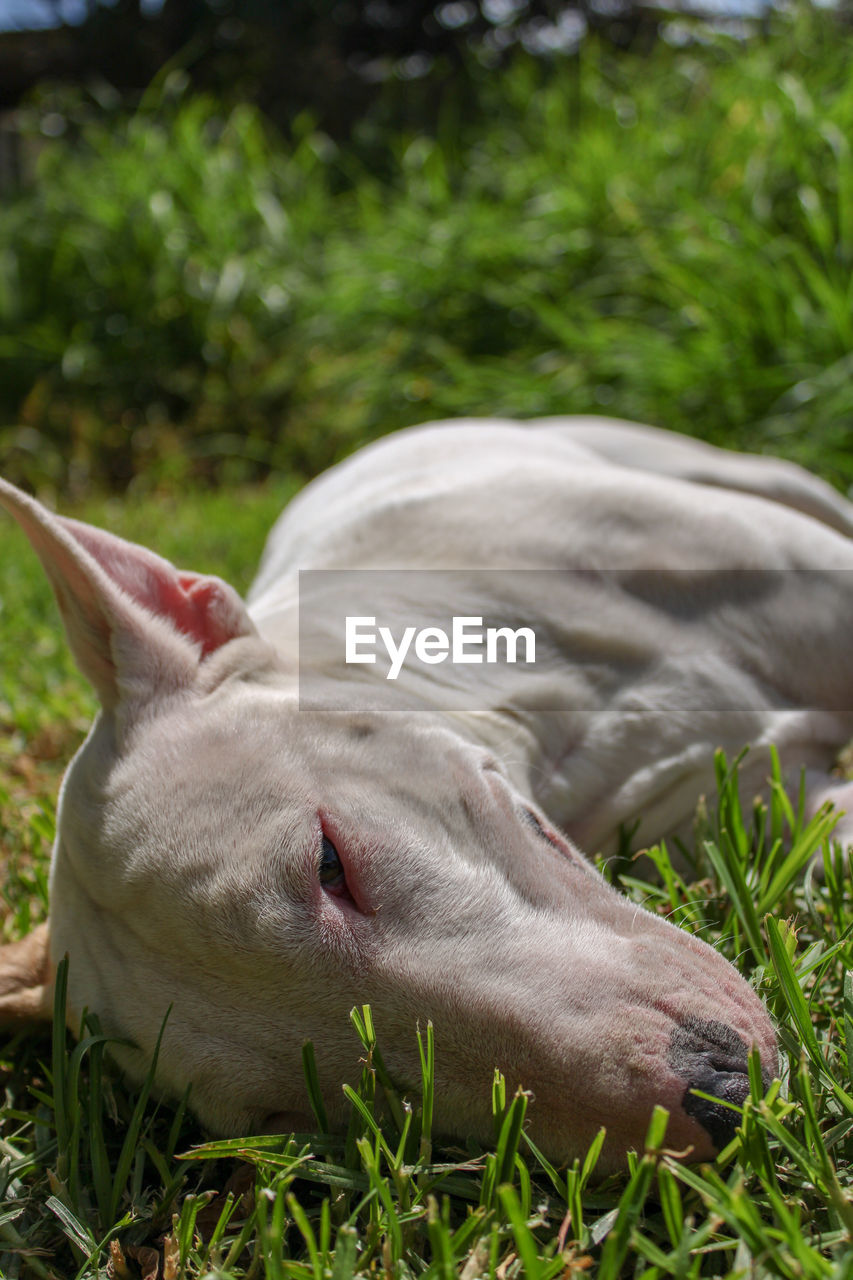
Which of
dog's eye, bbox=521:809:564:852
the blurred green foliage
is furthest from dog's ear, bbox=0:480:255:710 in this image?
the blurred green foliage

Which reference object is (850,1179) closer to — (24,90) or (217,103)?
(217,103)

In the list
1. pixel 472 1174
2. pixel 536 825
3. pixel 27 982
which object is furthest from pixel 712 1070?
pixel 27 982

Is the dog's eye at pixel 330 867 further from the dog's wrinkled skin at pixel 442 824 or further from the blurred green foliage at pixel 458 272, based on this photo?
the blurred green foliage at pixel 458 272

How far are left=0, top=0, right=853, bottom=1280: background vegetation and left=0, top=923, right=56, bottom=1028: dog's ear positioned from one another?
0.18 feet

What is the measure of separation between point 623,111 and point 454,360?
2.61 meters

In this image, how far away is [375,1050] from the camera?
177 cm

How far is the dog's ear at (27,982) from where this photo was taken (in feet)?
7.36

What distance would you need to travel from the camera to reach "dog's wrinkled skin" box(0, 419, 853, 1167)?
171 centimetres

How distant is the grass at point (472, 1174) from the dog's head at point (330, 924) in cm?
5

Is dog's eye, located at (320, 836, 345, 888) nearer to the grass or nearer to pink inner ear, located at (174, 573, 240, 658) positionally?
the grass

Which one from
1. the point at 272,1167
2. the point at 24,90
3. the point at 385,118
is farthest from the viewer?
the point at 24,90

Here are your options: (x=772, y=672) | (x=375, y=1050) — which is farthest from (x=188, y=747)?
(x=772, y=672)

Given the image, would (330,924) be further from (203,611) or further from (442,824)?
(203,611)

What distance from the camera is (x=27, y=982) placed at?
7.49 feet
